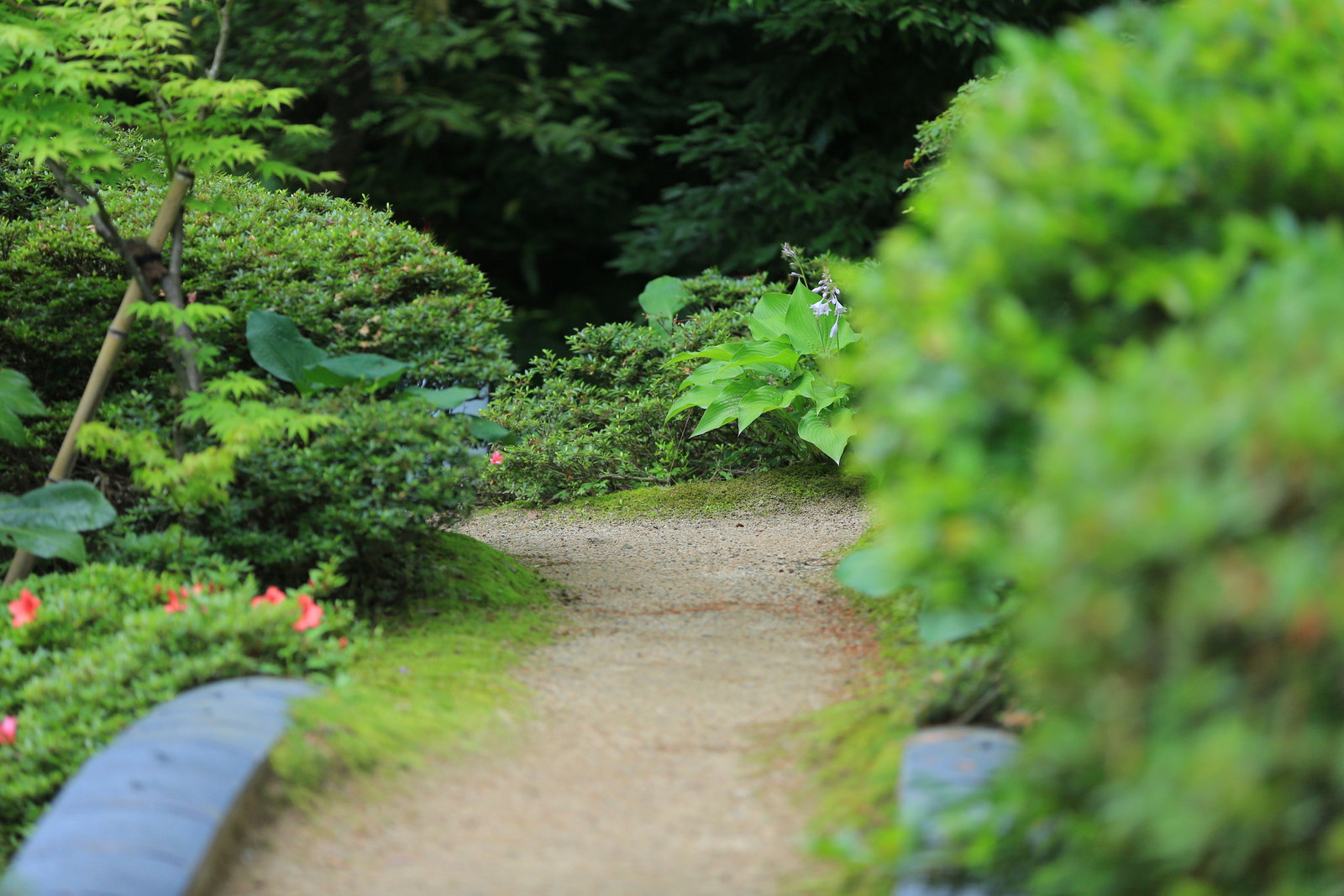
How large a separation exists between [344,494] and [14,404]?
1.19 metres

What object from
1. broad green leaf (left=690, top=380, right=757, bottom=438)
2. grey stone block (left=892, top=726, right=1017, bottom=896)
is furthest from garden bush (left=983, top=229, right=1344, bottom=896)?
broad green leaf (left=690, top=380, right=757, bottom=438)

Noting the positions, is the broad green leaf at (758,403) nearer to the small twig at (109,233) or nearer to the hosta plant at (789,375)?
the hosta plant at (789,375)

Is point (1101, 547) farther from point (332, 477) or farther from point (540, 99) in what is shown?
point (540, 99)

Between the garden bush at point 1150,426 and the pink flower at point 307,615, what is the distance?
6.01 ft

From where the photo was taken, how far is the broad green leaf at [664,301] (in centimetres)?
714

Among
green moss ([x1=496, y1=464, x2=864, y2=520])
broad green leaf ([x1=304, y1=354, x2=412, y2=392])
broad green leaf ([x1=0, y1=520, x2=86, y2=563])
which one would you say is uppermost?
broad green leaf ([x1=304, y1=354, x2=412, y2=392])

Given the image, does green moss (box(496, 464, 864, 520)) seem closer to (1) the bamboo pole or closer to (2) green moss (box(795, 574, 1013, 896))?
(2) green moss (box(795, 574, 1013, 896))

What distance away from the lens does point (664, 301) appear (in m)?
7.20

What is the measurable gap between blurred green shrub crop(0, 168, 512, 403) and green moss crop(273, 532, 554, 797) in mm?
779

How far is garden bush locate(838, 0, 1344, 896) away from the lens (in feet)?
4.63

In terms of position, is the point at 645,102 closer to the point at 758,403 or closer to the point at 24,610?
the point at 758,403

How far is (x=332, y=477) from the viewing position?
367 centimetres

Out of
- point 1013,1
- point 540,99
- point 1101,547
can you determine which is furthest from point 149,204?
point 1013,1

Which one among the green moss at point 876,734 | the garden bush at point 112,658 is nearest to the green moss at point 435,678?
the garden bush at point 112,658
